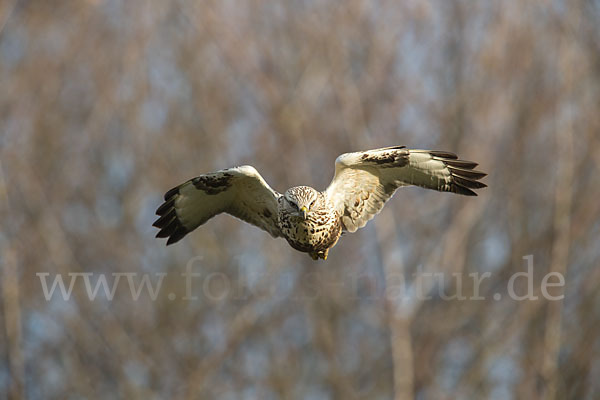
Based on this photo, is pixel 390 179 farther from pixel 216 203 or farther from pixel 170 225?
pixel 170 225

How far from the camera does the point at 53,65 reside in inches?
731

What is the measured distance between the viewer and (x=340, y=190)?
714cm

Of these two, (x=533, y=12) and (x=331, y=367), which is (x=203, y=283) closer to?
(x=331, y=367)

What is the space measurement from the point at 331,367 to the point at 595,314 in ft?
Answer: 14.4

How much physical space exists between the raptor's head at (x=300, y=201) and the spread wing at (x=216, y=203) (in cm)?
36

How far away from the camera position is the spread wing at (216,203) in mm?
6852

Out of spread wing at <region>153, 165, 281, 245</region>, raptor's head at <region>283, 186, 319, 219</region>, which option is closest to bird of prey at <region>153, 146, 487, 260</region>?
spread wing at <region>153, 165, 281, 245</region>

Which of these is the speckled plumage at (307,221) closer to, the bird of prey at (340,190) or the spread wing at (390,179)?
the bird of prey at (340,190)

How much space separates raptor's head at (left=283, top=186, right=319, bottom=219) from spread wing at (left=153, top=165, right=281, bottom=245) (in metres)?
0.36

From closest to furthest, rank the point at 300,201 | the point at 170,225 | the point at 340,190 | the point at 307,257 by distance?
1. the point at 300,201
2. the point at 340,190
3. the point at 170,225
4. the point at 307,257

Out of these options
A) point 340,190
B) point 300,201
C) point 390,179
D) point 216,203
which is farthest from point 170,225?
point 390,179

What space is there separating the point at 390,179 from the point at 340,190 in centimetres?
39

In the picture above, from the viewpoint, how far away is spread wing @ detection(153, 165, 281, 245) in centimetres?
685

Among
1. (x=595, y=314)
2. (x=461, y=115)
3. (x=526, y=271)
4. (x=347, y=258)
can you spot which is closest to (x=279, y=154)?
(x=347, y=258)
